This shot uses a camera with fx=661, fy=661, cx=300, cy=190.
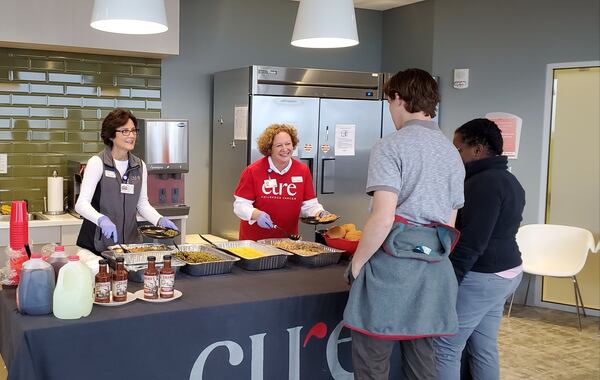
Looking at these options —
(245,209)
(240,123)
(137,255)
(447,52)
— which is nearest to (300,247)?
(245,209)

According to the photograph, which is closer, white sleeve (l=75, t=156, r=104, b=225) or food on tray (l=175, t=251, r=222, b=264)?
food on tray (l=175, t=251, r=222, b=264)

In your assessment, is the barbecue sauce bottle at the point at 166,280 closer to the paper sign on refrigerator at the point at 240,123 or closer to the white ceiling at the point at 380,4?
the paper sign on refrigerator at the point at 240,123

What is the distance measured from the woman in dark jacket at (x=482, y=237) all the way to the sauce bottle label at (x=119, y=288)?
1294mm

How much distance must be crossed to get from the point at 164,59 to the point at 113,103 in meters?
0.61

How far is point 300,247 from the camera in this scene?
3.38 m

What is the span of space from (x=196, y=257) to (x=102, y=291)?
0.64m

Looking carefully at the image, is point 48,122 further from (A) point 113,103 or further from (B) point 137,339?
(B) point 137,339

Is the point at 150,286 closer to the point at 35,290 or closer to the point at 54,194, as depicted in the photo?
the point at 35,290

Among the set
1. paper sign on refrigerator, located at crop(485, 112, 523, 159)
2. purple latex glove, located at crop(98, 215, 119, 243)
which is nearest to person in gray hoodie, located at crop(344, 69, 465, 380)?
purple latex glove, located at crop(98, 215, 119, 243)

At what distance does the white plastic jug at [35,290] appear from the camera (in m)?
2.31

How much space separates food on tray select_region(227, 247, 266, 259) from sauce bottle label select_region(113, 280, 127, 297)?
0.74 meters

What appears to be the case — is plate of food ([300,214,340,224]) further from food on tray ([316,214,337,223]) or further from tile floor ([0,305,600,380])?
tile floor ([0,305,600,380])

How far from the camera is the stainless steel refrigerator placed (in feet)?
17.2

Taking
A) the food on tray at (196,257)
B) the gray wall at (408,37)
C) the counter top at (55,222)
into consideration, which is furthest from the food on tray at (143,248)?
the gray wall at (408,37)
